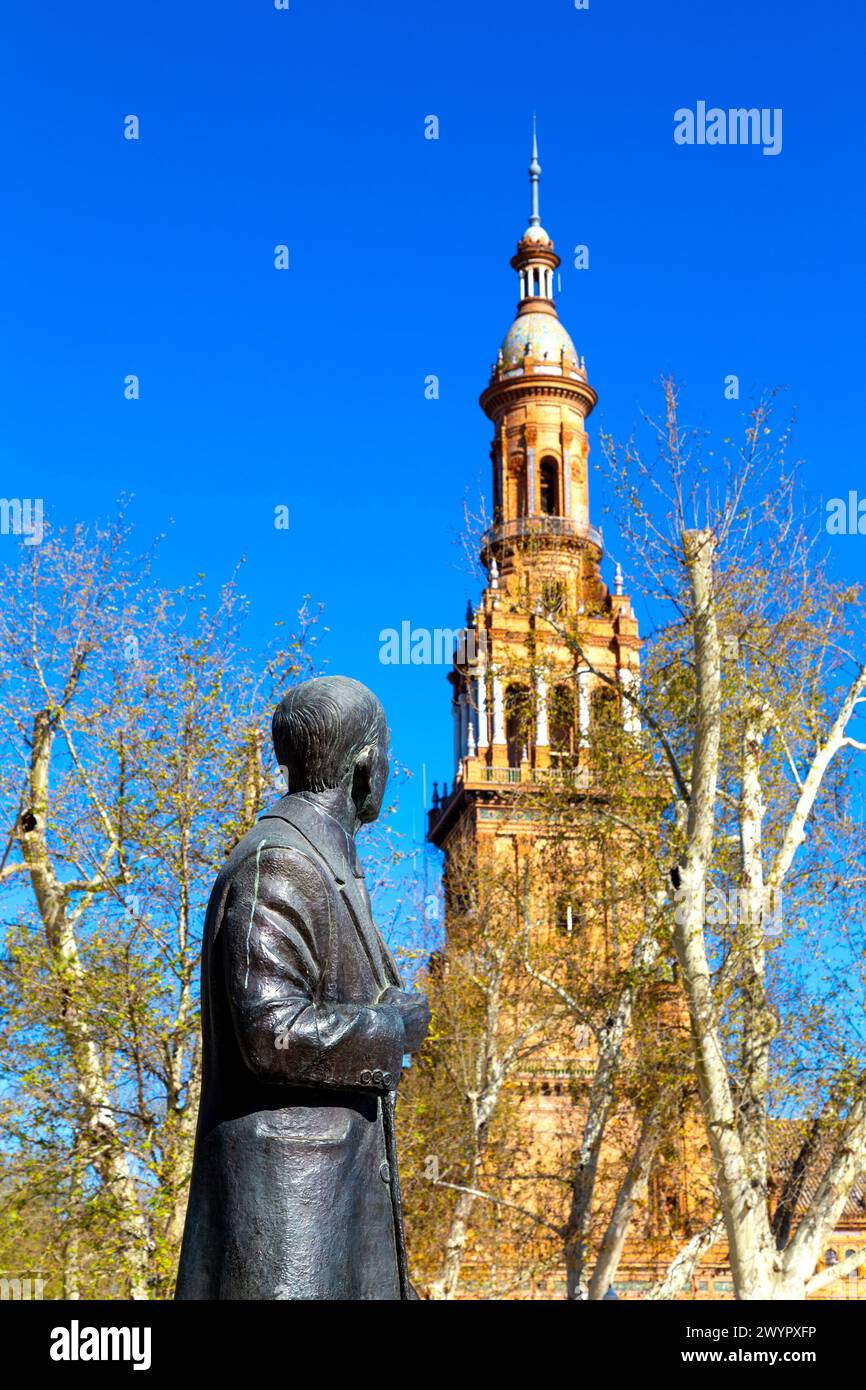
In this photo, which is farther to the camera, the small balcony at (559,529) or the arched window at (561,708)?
the small balcony at (559,529)

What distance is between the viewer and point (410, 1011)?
4.58m

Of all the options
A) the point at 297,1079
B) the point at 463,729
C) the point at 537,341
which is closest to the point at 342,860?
the point at 297,1079

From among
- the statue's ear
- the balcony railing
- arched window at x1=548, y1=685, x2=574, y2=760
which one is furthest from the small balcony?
the statue's ear

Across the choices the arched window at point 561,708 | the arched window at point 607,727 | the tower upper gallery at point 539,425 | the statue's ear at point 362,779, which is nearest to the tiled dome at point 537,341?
the tower upper gallery at point 539,425

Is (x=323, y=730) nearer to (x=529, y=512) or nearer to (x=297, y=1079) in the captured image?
(x=297, y=1079)

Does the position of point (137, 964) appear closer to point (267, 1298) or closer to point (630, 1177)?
point (630, 1177)

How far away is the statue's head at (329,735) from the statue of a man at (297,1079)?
2 cm

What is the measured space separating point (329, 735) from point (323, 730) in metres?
0.02

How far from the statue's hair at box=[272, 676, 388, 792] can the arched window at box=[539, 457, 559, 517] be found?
4654 centimetres

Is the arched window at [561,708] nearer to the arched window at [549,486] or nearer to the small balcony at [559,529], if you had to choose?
the small balcony at [559,529]

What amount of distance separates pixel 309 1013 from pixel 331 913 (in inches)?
14.2

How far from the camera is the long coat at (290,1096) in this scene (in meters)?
4.17

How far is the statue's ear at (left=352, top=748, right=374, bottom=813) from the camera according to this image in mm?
4781

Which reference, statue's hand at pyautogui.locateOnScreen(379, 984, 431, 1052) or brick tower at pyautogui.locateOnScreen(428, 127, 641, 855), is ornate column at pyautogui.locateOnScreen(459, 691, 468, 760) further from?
statue's hand at pyautogui.locateOnScreen(379, 984, 431, 1052)
